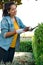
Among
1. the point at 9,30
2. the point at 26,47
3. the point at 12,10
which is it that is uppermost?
the point at 12,10

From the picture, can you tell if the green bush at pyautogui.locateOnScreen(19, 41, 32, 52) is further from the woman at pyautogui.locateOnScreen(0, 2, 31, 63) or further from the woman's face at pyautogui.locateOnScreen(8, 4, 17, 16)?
the woman's face at pyautogui.locateOnScreen(8, 4, 17, 16)

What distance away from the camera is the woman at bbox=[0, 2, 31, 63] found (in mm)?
6349

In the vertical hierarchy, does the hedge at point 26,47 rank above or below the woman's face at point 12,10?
below

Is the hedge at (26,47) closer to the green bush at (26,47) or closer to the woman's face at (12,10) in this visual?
the green bush at (26,47)

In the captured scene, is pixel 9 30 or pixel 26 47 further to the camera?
pixel 26 47

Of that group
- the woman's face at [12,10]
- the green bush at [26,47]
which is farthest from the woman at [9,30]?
the green bush at [26,47]

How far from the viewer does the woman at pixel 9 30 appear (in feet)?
20.8

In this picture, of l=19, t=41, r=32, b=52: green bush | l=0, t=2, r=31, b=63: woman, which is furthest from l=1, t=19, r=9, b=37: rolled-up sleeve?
l=19, t=41, r=32, b=52: green bush

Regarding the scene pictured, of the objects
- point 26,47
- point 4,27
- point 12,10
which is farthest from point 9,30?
point 26,47

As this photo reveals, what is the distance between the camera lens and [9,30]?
641 cm

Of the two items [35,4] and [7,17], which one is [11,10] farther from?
[35,4]

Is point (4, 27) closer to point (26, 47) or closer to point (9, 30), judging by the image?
point (9, 30)

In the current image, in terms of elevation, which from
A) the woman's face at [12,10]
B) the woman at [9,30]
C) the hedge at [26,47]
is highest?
the woman's face at [12,10]

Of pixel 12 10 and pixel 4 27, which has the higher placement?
pixel 12 10
